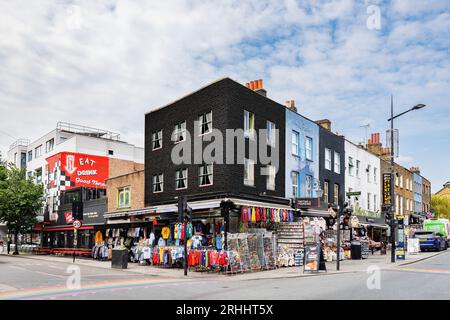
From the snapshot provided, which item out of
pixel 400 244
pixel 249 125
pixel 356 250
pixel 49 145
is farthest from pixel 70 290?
pixel 49 145

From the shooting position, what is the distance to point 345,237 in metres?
32.6

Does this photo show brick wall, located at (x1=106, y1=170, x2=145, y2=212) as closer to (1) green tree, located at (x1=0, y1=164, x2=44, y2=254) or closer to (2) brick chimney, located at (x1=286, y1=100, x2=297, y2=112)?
(2) brick chimney, located at (x1=286, y1=100, x2=297, y2=112)

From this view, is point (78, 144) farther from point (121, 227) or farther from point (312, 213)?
point (312, 213)

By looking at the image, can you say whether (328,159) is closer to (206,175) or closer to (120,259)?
(206,175)

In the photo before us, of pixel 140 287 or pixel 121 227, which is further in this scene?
pixel 121 227

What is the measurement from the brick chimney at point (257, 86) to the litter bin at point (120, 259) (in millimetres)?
11884

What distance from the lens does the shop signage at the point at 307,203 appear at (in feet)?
89.5

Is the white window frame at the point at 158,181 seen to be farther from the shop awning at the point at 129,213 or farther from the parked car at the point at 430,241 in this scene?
the parked car at the point at 430,241

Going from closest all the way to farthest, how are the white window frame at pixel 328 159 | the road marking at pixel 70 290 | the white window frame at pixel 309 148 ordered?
the road marking at pixel 70 290
the white window frame at pixel 309 148
the white window frame at pixel 328 159

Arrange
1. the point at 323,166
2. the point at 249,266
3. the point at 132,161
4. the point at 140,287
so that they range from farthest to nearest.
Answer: the point at 132,161 < the point at 323,166 < the point at 249,266 < the point at 140,287

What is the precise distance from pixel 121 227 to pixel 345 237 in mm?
15617

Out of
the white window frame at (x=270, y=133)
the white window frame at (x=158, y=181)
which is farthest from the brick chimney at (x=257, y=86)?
the white window frame at (x=158, y=181)

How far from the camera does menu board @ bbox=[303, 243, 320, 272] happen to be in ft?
64.7
